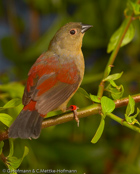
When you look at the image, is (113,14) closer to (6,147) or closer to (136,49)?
(136,49)

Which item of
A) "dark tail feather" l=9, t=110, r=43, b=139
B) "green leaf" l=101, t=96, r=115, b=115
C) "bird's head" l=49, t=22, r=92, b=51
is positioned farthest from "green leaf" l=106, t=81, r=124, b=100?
"bird's head" l=49, t=22, r=92, b=51

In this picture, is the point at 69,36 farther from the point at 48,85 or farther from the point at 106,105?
the point at 106,105

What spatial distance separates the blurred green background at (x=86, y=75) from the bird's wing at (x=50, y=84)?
584 mm

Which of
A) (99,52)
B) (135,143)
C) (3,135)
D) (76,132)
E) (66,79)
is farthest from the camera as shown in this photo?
(99,52)

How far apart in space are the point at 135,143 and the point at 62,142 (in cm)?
42

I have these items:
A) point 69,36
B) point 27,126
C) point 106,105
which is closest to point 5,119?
point 27,126

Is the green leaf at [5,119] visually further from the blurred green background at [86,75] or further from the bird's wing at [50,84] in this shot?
the blurred green background at [86,75]

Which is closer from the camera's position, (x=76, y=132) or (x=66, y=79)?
(x=66, y=79)

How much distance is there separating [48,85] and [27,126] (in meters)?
0.14

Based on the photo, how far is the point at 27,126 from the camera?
30.7 inches

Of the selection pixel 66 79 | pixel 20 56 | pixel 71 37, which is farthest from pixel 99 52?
pixel 66 79

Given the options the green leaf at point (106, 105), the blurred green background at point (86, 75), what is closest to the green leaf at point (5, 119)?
the green leaf at point (106, 105)

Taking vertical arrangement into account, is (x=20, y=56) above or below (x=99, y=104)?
below

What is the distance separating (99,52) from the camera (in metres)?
2.56
